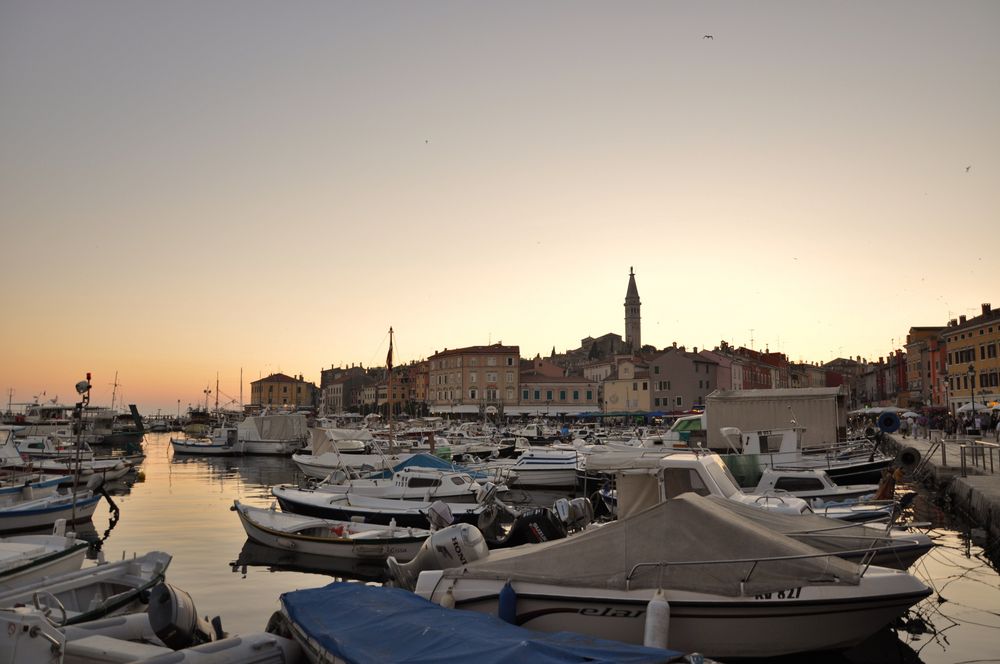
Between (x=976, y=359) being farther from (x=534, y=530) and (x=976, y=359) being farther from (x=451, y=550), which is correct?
(x=451, y=550)

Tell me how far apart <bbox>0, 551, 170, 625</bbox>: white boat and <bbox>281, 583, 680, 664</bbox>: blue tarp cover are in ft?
10.3

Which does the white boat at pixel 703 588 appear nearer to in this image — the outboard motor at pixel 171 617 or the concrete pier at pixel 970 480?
the outboard motor at pixel 171 617

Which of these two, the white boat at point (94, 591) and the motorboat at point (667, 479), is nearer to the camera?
the white boat at point (94, 591)

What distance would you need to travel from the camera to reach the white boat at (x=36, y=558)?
13.8 metres

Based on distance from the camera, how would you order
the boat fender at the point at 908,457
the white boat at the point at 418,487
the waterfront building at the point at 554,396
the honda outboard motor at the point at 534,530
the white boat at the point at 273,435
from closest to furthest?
the honda outboard motor at the point at 534,530 → the white boat at the point at 418,487 → the boat fender at the point at 908,457 → the white boat at the point at 273,435 → the waterfront building at the point at 554,396

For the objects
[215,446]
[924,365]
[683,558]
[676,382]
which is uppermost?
[924,365]

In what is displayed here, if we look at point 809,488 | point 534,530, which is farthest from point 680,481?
point 809,488

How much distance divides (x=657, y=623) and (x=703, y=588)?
805 millimetres

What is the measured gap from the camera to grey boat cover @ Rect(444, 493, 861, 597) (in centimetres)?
977

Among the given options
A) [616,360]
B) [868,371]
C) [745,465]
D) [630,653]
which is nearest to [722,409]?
[745,465]

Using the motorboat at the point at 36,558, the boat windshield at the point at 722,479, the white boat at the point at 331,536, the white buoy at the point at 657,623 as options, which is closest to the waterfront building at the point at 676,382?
the white boat at the point at 331,536

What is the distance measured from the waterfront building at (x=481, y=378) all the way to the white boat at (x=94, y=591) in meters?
95.8

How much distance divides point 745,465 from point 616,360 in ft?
286

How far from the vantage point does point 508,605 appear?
10.3 m
